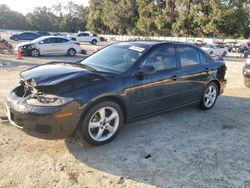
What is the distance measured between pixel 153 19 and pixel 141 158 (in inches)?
2334

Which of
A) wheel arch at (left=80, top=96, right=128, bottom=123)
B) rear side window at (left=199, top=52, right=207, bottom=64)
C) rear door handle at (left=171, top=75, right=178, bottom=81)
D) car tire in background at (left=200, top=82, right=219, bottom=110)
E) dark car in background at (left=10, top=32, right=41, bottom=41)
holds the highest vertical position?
dark car in background at (left=10, top=32, right=41, bottom=41)

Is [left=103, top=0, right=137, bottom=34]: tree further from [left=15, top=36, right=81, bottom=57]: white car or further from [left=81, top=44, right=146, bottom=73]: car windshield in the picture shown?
[left=81, top=44, right=146, bottom=73]: car windshield

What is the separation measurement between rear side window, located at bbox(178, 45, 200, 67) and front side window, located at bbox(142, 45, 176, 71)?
0.87 ft

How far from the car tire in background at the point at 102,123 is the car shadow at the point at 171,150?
0.47 ft

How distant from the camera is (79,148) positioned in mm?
4328

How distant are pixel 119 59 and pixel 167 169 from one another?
214 cm

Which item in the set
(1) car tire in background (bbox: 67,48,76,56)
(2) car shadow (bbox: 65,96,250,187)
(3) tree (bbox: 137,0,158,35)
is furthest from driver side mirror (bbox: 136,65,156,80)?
(3) tree (bbox: 137,0,158,35)

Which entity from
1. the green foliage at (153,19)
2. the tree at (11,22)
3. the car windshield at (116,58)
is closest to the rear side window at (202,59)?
the car windshield at (116,58)

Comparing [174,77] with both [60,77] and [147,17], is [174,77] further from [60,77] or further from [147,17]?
[147,17]

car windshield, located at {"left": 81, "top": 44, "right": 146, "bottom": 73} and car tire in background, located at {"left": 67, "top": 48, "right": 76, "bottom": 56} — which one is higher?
car windshield, located at {"left": 81, "top": 44, "right": 146, "bottom": 73}

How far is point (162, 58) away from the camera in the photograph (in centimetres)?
531

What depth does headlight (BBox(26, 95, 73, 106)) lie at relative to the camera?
3857 mm

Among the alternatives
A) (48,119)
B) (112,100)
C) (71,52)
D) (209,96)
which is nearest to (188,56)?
(209,96)

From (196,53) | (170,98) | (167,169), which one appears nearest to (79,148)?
(167,169)
